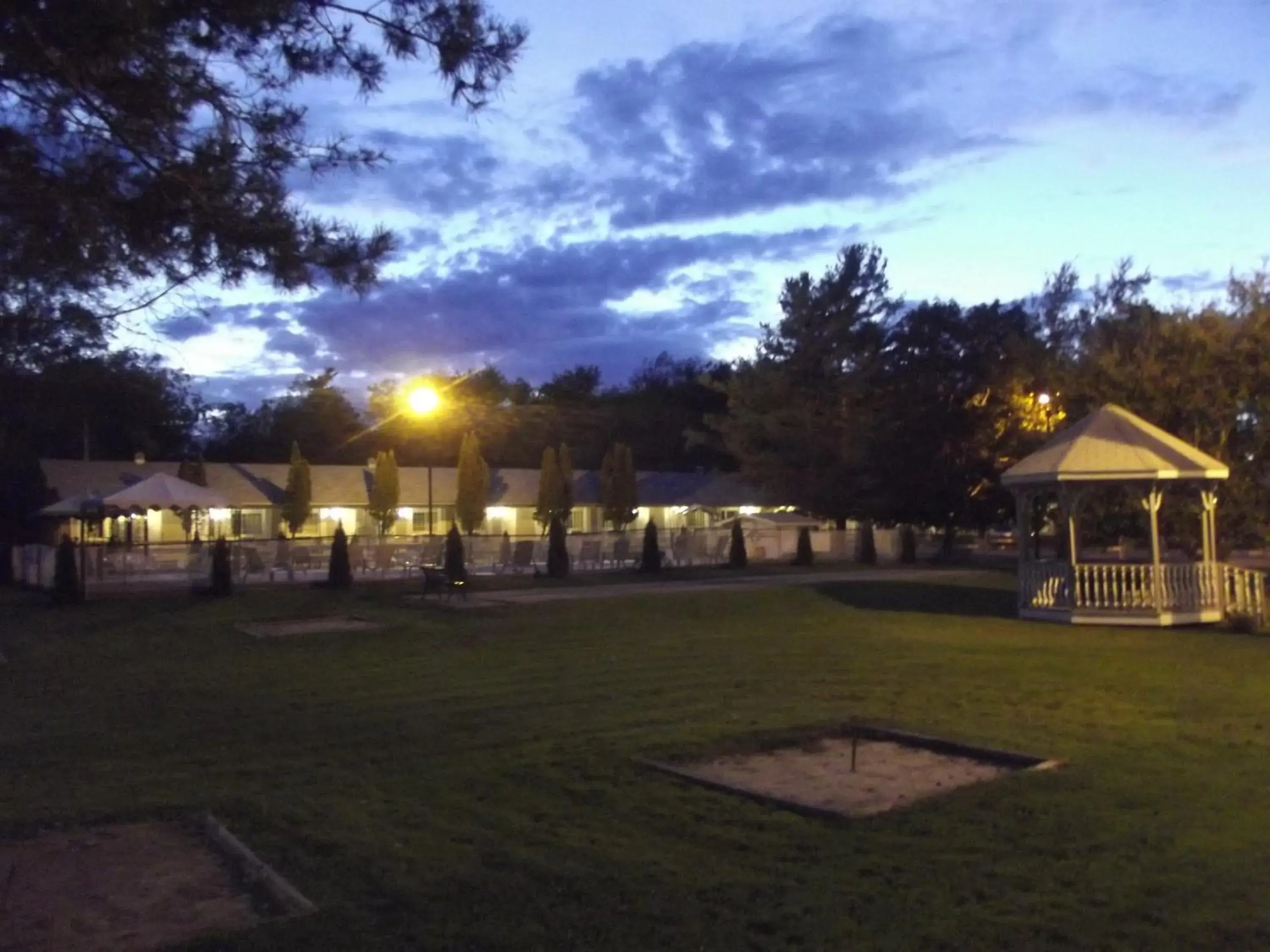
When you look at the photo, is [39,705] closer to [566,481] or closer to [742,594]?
[742,594]

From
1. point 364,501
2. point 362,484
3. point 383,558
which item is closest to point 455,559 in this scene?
point 383,558

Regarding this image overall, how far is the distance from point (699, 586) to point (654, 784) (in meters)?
20.3

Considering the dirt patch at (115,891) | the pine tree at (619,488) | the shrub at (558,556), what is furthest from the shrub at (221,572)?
the pine tree at (619,488)

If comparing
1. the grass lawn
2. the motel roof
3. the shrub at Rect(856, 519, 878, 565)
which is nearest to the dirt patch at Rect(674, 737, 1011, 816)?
the grass lawn

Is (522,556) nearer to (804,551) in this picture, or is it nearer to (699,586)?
(699,586)

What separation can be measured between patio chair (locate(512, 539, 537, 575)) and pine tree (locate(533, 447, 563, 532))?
12055mm

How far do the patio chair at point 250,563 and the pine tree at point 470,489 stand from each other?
580 inches

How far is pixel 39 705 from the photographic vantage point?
43.9 feet

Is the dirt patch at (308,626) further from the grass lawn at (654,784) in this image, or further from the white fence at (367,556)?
the white fence at (367,556)

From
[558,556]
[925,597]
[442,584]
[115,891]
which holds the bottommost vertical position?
[115,891]

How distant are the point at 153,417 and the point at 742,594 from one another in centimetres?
3186

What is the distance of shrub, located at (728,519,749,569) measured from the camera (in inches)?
1371

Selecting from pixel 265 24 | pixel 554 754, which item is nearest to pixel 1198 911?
pixel 554 754

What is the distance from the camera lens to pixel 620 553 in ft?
110
